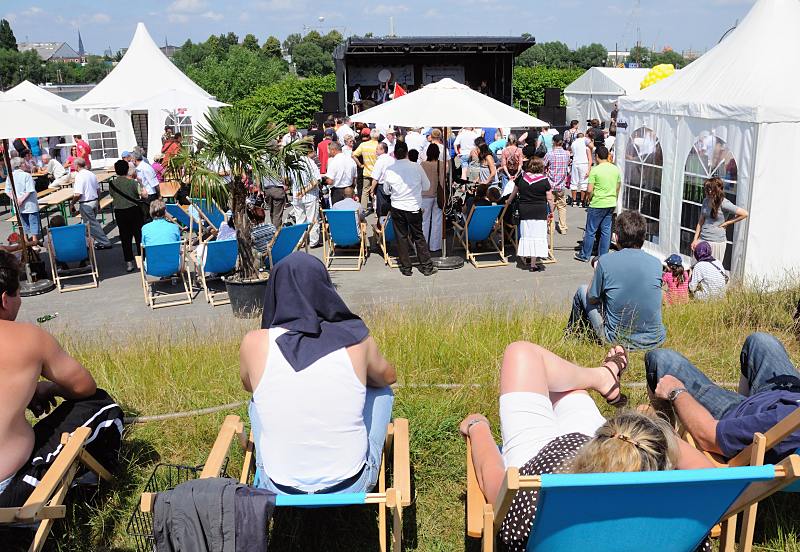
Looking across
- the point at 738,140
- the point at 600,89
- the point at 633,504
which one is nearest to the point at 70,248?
the point at 738,140

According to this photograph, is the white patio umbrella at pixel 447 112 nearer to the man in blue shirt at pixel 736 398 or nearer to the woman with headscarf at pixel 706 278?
the woman with headscarf at pixel 706 278

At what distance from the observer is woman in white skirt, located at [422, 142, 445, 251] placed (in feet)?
33.3

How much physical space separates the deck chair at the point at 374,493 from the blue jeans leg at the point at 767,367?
1.65 metres

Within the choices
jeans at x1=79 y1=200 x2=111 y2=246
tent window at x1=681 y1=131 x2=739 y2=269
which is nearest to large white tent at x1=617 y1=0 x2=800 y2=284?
tent window at x1=681 y1=131 x2=739 y2=269

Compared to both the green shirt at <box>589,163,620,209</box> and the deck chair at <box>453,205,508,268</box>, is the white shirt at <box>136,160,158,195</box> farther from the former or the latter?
the green shirt at <box>589,163,620,209</box>

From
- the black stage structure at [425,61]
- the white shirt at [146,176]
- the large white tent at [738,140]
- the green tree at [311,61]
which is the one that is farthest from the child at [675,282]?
the green tree at [311,61]

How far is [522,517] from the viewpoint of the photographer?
7.93 ft

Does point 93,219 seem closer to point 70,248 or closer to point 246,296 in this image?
point 70,248

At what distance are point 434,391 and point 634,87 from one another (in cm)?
2071

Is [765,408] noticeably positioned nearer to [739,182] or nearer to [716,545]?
[716,545]

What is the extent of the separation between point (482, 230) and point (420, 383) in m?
5.97

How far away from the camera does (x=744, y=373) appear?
3633 mm

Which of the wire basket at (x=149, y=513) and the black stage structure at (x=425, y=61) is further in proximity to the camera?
the black stage structure at (x=425, y=61)

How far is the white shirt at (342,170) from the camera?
11336 millimetres
